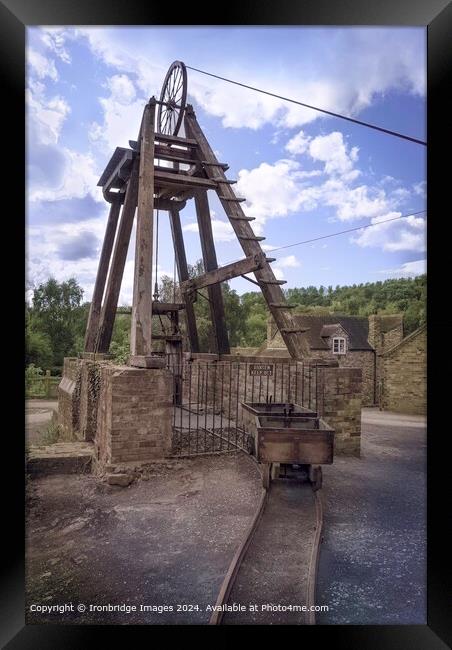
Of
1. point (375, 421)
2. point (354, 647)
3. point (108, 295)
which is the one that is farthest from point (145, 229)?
point (375, 421)

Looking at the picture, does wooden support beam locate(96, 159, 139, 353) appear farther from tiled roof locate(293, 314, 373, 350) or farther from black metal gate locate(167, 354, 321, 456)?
tiled roof locate(293, 314, 373, 350)

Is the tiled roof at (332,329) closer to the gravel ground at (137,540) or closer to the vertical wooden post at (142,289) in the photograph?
the vertical wooden post at (142,289)

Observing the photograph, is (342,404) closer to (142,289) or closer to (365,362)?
(142,289)

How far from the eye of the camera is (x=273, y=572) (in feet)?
12.5

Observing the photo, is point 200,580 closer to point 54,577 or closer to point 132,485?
point 54,577

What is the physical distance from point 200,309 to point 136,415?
19.8m

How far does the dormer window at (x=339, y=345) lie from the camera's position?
19.9 m

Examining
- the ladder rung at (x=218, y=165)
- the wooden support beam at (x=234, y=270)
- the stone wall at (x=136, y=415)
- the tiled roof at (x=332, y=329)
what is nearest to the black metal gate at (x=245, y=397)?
the stone wall at (x=136, y=415)

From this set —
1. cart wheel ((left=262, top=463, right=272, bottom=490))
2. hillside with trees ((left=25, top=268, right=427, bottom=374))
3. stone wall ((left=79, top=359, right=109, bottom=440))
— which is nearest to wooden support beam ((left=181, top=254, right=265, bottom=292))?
hillside with trees ((left=25, top=268, right=427, bottom=374))

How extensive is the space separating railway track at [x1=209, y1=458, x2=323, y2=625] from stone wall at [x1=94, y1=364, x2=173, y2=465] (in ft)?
7.11

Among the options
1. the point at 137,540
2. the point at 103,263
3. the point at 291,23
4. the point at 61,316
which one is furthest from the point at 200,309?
the point at 291,23

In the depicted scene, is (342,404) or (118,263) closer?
(342,404)

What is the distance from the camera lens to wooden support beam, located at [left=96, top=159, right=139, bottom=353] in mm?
8477
